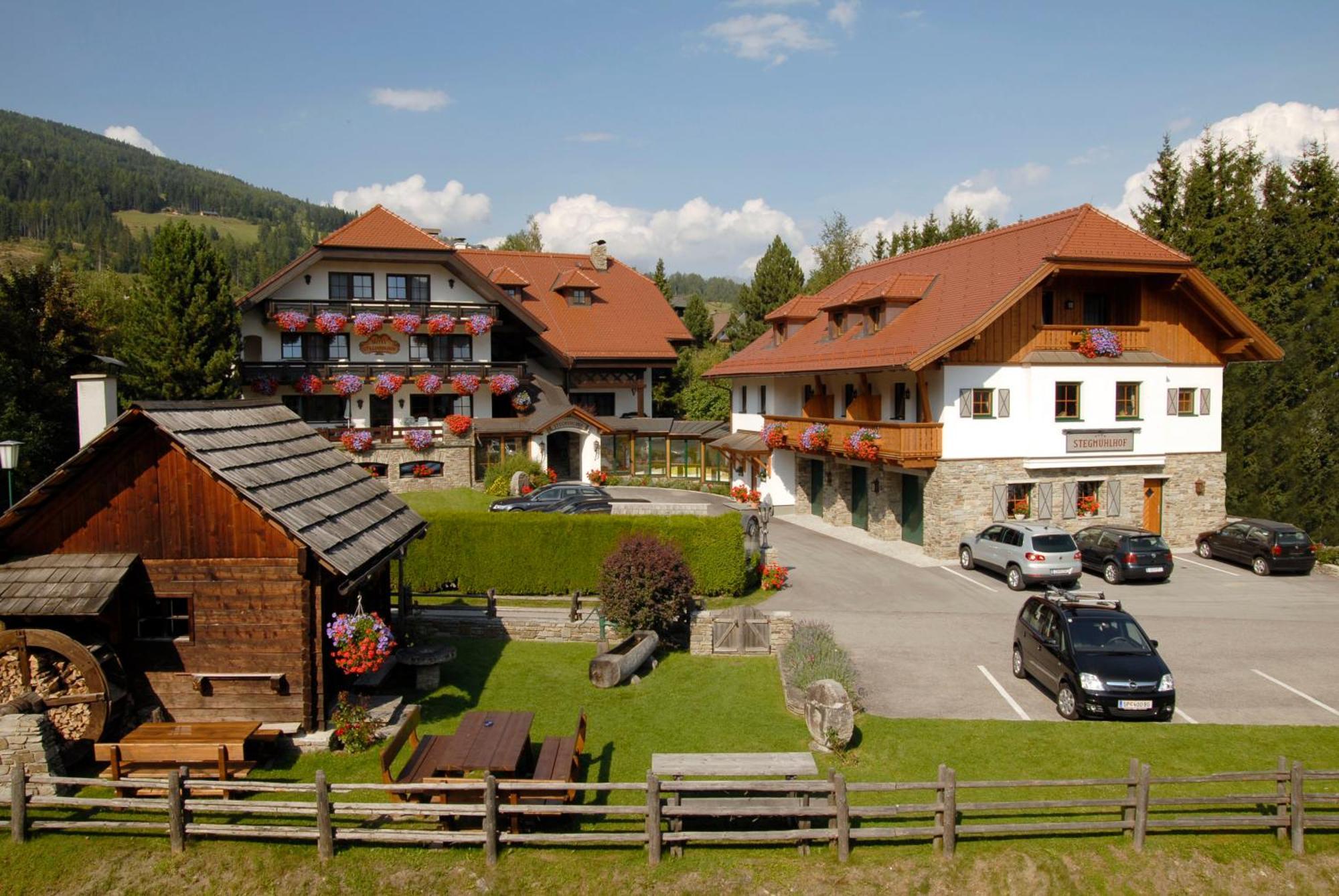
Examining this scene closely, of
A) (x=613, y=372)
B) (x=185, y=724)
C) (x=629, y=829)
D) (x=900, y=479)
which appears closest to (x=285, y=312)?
(x=613, y=372)

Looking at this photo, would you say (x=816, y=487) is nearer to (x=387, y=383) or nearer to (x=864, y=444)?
(x=864, y=444)

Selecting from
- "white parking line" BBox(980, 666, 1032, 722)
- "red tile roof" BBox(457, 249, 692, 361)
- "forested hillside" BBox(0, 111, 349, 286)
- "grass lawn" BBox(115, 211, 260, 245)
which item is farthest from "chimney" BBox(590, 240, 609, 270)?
"grass lawn" BBox(115, 211, 260, 245)

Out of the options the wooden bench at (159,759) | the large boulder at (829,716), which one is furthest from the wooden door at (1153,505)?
the wooden bench at (159,759)

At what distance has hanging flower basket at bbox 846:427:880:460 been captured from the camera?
93.7 ft

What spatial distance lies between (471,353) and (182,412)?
28.5m

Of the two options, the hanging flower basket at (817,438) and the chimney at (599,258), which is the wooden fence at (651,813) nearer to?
the hanging flower basket at (817,438)

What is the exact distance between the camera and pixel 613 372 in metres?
44.8

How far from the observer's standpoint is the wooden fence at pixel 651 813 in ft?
34.1

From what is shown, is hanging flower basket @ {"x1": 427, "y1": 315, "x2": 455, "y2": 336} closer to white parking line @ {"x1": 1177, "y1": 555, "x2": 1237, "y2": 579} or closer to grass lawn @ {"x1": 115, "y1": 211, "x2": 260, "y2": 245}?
white parking line @ {"x1": 1177, "y1": 555, "x2": 1237, "y2": 579}

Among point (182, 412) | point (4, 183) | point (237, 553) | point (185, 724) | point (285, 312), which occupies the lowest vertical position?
point (185, 724)

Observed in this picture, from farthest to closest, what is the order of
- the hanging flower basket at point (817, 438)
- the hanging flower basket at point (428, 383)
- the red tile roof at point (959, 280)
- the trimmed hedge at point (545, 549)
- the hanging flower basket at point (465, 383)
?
the hanging flower basket at point (465, 383) < the hanging flower basket at point (428, 383) < the hanging flower basket at point (817, 438) < the red tile roof at point (959, 280) < the trimmed hedge at point (545, 549)

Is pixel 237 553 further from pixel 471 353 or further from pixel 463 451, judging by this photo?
pixel 471 353

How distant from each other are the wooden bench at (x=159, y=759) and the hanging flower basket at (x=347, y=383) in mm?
28112

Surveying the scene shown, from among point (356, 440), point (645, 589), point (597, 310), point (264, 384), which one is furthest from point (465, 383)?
point (645, 589)
